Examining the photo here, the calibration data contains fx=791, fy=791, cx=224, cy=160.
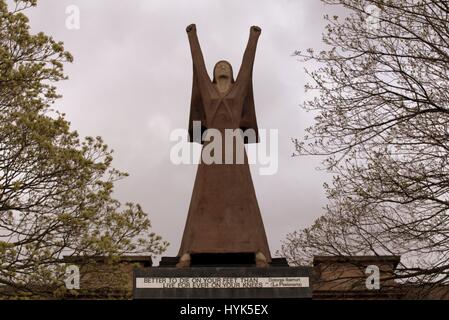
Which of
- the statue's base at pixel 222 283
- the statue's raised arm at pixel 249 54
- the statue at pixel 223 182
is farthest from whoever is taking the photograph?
the statue's raised arm at pixel 249 54

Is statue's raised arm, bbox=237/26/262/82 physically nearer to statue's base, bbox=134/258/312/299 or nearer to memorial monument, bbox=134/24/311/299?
memorial monument, bbox=134/24/311/299

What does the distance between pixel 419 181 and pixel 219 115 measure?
3.95m

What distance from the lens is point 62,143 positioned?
54.0 ft

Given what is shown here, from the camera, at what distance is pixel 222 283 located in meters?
13.0

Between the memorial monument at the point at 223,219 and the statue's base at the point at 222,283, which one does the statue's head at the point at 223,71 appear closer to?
the memorial monument at the point at 223,219

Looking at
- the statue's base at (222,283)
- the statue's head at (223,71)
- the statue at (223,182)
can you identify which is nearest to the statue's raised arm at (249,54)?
the statue at (223,182)

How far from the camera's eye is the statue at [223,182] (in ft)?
46.5

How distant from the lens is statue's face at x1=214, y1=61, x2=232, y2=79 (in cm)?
1557

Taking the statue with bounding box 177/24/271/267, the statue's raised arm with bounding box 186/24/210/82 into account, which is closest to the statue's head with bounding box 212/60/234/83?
the statue with bounding box 177/24/271/267

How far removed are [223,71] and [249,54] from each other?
0.61 meters

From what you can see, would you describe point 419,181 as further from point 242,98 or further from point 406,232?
point 242,98

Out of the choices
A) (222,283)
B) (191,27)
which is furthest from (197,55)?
(222,283)
